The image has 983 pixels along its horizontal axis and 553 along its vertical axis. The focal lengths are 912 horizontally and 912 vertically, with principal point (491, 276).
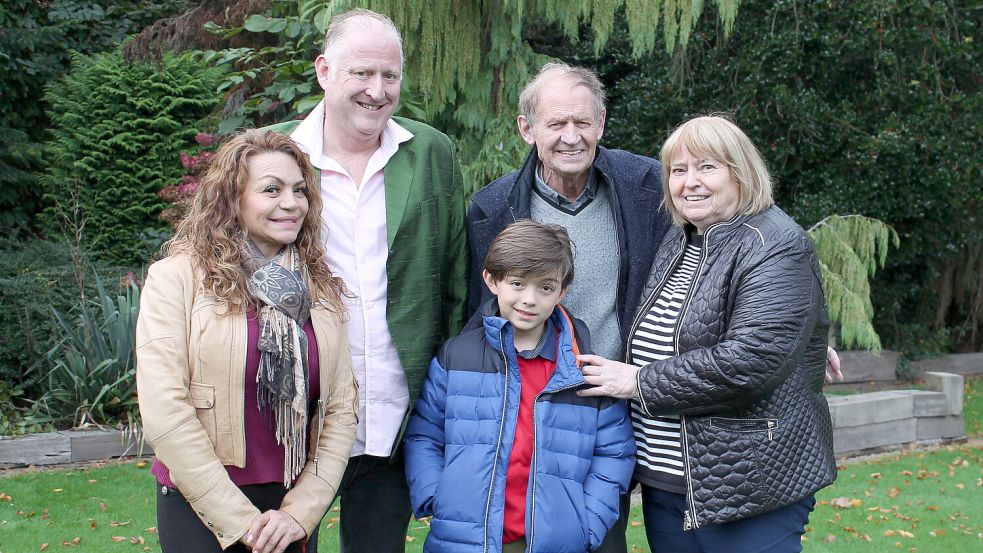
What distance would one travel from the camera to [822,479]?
2510 mm

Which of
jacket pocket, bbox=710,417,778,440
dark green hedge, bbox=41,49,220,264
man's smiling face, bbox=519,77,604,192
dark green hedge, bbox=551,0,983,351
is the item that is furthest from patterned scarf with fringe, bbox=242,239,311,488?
dark green hedge, bbox=551,0,983,351

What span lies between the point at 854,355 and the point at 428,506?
33.7ft

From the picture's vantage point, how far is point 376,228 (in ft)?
9.02

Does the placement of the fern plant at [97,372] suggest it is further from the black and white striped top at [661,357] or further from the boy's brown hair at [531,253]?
the black and white striped top at [661,357]

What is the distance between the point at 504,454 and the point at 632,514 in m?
3.69

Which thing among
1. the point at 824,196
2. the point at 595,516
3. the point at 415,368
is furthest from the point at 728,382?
the point at 824,196

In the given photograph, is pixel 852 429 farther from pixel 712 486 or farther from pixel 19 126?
pixel 19 126

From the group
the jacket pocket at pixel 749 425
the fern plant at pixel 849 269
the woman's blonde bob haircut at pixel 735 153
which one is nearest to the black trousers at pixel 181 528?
the jacket pocket at pixel 749 425

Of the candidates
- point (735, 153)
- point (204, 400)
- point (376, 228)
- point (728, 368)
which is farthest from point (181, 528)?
point (735, 153)

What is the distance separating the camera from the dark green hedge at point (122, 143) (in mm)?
9000

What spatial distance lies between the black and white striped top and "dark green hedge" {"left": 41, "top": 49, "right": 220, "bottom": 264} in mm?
7312

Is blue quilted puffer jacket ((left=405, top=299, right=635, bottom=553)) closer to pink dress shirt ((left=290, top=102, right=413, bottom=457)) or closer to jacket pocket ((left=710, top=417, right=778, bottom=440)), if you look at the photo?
pink dress shirt ((left=290, top=102, right=413, bottom=457))

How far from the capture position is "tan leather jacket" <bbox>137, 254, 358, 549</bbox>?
7.18 ft

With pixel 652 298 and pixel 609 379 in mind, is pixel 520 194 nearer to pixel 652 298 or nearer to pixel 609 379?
pixel 652 298
